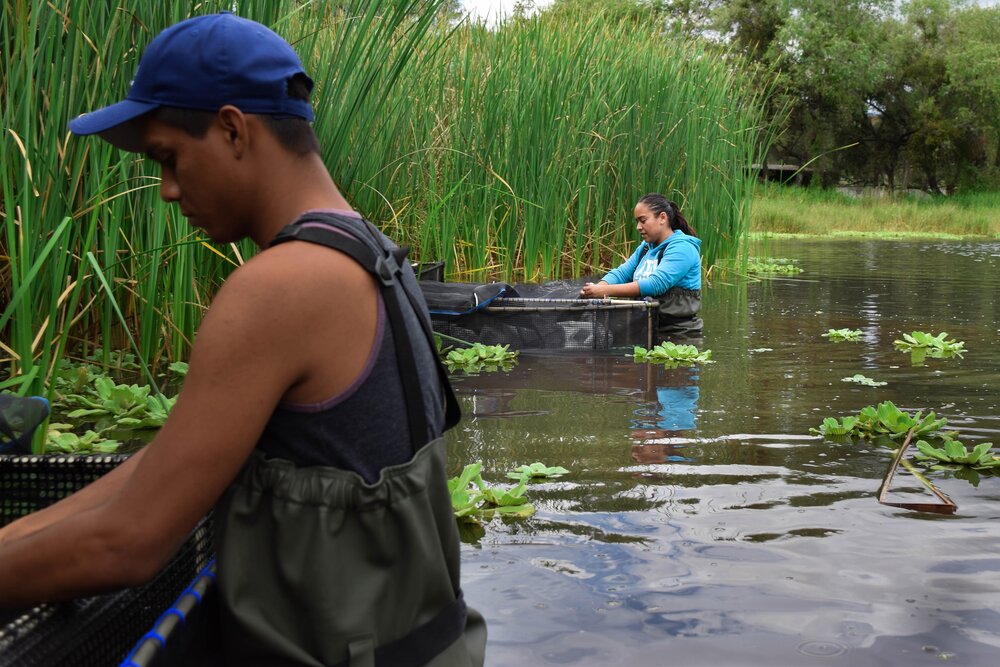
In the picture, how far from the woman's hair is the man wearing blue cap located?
749 centimetres

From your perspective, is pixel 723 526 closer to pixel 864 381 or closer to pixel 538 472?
pixel 538 472

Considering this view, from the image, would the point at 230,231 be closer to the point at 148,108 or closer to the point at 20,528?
the point at 148,108

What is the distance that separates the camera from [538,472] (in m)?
4.61

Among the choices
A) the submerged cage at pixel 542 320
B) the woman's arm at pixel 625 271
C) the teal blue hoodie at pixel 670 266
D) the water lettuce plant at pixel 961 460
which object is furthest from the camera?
the woman's arm at pixel 625 271

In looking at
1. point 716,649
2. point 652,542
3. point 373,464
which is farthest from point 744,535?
point 373,464

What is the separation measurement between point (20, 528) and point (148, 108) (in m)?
0.73

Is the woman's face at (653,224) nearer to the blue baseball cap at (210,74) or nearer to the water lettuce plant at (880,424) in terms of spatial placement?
the water lettuce plant at (880,424)

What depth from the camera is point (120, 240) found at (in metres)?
5.61

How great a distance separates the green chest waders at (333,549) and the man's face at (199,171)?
0.50ft

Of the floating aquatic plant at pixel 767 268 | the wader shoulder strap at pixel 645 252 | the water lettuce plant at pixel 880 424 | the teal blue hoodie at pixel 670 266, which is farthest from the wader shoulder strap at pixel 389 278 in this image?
the floating aquatic plant at pixel 767 268

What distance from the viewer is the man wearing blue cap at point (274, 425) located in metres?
1.75

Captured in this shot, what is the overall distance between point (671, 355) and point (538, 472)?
353cm

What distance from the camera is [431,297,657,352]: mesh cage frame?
8055 mm

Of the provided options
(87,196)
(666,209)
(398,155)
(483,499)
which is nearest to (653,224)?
(666,209)
